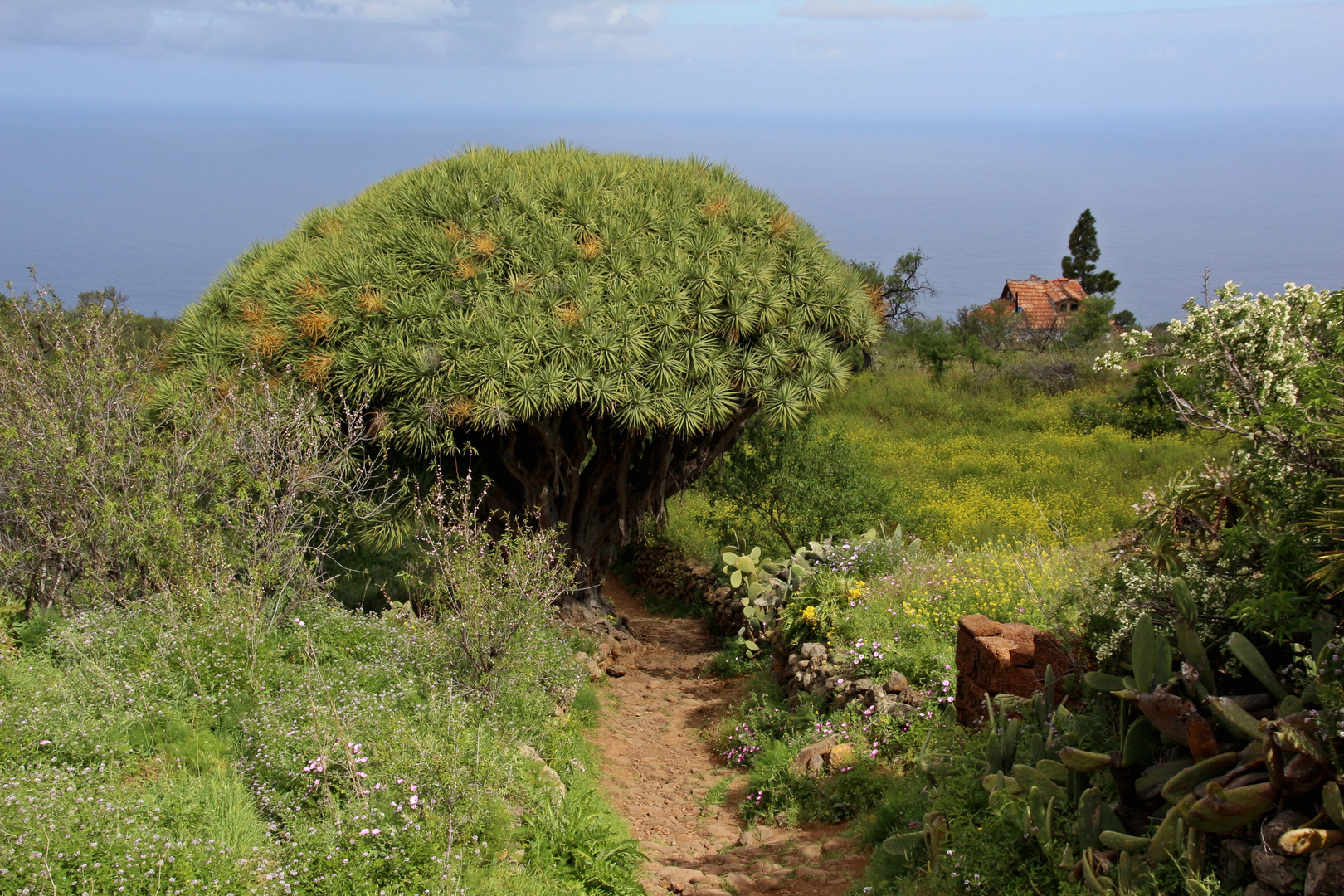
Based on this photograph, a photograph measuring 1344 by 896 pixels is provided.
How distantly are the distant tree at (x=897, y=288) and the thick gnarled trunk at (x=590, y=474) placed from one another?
253cm

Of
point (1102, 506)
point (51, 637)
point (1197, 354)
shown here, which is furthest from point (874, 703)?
point (1102, 506)

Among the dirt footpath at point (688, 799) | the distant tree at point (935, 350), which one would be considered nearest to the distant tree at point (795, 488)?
the dirt footpath at point (688, 799)

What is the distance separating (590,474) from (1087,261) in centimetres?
4158

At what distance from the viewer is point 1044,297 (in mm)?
43125

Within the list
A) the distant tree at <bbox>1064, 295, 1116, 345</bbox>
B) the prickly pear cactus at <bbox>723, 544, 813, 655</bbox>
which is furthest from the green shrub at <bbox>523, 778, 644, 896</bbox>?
the distant tree at <bbox>1064, 295, 1116, 345</bbox>

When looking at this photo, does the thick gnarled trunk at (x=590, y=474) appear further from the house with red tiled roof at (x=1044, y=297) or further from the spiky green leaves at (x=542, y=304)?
the house with red tiled roof at (x=1044, y=297)

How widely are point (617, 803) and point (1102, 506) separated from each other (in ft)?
33.2

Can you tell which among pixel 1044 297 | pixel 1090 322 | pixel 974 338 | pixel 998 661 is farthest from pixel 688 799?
pixel 1044 297

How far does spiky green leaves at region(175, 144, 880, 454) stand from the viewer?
856 cm

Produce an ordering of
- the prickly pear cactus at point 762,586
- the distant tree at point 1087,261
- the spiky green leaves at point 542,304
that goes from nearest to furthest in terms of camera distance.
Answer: the spiky green leaves at point 542,304
the prickly pear cactus at point 762,586
the distant tree at point 1087,261

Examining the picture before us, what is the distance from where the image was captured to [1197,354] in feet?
16.6

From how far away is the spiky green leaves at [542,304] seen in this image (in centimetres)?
856

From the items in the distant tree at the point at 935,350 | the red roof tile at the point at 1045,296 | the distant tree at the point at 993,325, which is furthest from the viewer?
the red roof tile at the point at 1045,296

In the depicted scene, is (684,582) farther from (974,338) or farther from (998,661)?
(974,338)
